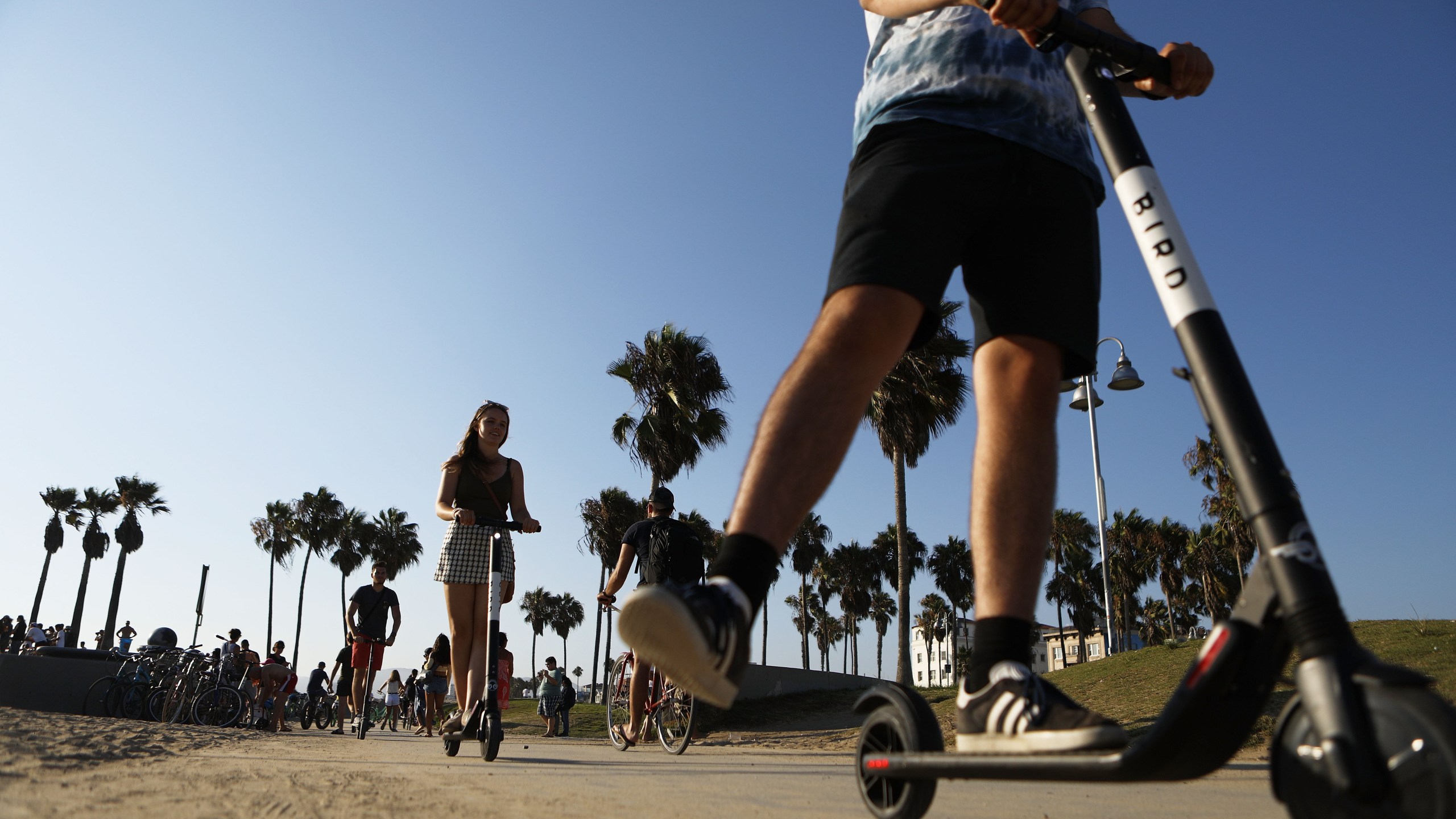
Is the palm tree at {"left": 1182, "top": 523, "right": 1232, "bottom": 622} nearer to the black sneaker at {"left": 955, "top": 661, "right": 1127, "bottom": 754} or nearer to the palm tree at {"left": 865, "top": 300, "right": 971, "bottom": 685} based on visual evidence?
the palm tree at {"left": 865, "top": 300, "right": 971, "bottom": 685}

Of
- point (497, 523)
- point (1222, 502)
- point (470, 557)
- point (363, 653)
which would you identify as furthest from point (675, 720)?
point (1222, 502)

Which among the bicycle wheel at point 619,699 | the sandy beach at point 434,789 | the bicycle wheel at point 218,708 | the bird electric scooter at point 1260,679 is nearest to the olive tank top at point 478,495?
the sandy beach at point 434,789

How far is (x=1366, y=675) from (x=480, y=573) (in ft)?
14.8

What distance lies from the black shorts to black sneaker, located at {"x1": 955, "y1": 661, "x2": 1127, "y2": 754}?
2.24 ft

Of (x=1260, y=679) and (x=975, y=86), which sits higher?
(x=975, y=86)

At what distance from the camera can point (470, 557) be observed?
190 inches

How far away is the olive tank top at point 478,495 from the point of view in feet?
16.2

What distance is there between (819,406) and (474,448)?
3992 mm

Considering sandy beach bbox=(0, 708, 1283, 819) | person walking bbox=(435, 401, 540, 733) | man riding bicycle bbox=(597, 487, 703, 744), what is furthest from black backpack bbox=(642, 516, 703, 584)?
sandy beach bbox=(0, 708, 1283, 819)

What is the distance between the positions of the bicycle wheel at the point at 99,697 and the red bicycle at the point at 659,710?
7.74 meters

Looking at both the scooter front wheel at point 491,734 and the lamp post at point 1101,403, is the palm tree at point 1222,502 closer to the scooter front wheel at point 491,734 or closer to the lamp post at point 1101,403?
the lamp post at point 1101,403

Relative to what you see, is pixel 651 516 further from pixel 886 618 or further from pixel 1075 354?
pixel 886 618

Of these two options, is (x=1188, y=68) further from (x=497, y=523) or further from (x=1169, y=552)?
(x=1169, y=552)

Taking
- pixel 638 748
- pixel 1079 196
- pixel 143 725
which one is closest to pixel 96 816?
pixel 1079 196
